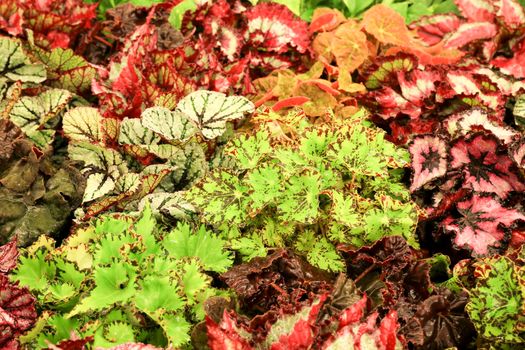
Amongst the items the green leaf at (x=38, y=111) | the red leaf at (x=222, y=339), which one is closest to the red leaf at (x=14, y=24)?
the green leaf at (x=38, y=111)

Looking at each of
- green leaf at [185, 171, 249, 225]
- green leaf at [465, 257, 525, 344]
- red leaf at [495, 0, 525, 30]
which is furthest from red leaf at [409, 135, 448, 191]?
red leaf at [495, 0, 525, 30]

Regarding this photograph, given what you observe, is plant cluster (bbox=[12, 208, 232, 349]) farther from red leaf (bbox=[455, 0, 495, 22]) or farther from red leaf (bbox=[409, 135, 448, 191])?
red leaf (bbox=[455, 0, 495, 22])

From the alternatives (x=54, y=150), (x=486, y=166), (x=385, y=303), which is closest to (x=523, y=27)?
(x=486, y=166)

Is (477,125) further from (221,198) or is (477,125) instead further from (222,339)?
(222,339)

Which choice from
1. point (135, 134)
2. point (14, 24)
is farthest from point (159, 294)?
point (14, 24)

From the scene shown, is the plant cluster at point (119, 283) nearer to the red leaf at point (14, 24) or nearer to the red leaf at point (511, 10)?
the red leaf at point (14, 24)
